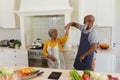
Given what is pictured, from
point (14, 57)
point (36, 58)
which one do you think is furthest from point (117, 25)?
point (14, 57)

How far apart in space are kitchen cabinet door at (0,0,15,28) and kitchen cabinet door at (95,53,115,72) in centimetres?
204

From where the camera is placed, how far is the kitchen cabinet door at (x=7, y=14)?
370 centimetres

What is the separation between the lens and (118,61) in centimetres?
371

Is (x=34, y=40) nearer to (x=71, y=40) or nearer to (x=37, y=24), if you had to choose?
(x=37, y=24)

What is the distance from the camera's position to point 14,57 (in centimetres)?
362

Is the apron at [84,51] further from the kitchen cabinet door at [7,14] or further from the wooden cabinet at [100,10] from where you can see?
the kitchen cabinet door at [7,14]

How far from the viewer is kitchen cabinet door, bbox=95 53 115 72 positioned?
315cm

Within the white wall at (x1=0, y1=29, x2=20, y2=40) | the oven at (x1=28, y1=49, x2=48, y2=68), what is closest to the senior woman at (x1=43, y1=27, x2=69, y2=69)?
the oven at (x1=28, y1=49, x2=48, y2=68)

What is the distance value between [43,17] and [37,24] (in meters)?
0.23

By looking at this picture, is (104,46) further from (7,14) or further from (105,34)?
(7,14)

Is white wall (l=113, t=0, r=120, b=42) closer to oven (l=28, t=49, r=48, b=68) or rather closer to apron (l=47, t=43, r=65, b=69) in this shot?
apron (l=47, t=43, r=65, b=69)

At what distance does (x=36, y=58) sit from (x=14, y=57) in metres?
0.52

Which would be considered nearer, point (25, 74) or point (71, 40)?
point (25, 74)

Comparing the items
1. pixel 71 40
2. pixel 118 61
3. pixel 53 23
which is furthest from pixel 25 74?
pixel 118 61
